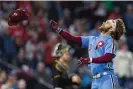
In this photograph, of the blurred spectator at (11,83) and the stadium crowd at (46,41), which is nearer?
the blurred spectator at (11,83)

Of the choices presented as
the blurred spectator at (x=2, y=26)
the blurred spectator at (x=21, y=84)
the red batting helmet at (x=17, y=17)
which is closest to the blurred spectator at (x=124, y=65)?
the blurred spectator at (x=21, y=84)

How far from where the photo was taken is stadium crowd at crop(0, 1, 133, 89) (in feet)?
49.8

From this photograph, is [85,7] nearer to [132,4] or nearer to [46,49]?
[132,4]

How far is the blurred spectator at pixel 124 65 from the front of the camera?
16.3m

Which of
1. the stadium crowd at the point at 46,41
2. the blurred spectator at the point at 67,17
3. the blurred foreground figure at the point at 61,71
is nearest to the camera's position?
the blurred foreground figure at the point at 61,71

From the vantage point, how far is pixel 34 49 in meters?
16.2

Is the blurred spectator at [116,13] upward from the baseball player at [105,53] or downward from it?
upward

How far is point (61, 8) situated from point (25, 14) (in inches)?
326

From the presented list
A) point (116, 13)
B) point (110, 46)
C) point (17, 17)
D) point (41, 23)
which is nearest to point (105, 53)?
point (110, 46)

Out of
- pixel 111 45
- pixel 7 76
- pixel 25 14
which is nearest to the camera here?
pixel 111 45

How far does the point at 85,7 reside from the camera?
18.9 m

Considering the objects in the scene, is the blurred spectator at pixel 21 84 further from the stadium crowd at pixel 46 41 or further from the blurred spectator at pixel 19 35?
the blurred spectator at pixel 19 35

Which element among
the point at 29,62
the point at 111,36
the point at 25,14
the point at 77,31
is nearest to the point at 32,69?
the point at 29,62

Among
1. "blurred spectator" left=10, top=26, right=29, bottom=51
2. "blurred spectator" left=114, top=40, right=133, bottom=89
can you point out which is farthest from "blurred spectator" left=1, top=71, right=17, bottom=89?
"blurred spectator" left=114, top=40, right=133, bottom=89
